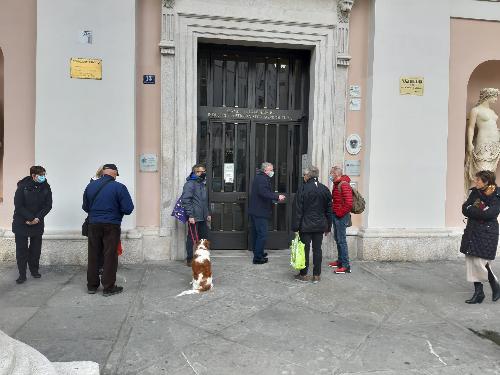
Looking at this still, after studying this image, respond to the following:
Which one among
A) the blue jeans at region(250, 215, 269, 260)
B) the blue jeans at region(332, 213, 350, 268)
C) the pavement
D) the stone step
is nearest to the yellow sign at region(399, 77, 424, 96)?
the blue jeans at region(332, 213, 350, 268)

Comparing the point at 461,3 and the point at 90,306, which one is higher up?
the point at 461,3

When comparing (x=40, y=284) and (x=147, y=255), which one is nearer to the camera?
(x=40, y=284)

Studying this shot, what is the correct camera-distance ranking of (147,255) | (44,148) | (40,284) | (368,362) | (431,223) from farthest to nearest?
(431,223), (147,255), (44,148), (40,284), (368,362)

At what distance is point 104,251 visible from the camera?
5.20m

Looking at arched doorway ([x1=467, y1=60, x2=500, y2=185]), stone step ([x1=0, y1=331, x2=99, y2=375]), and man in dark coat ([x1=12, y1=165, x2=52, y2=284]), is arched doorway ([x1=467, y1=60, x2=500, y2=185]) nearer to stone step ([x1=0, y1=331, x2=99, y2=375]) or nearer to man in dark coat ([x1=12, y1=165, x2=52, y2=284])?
man in dark coat ([x1=12, y1=165, x2=52, y2=284])

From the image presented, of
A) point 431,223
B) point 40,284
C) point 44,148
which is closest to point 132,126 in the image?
point 44,148

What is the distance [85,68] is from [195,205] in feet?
8.87

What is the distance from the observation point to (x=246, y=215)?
775 cm

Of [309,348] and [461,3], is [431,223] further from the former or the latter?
[309,348]

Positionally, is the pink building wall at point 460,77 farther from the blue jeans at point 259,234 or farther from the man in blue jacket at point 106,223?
the man in blue jacket at point 106,223

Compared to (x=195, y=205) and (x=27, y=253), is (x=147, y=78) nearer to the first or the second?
(x=195, y=205)

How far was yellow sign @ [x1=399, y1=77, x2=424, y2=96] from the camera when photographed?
734 centimetres

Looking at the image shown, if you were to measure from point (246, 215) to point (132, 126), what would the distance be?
8.36ft

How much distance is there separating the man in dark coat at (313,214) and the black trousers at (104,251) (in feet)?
7.92
